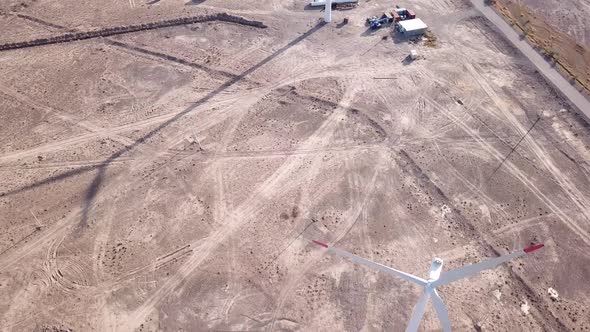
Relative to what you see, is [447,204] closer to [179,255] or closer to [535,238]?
[535,238]

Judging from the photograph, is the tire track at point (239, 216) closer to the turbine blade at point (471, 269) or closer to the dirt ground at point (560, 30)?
the turbine blade at point (471, 269)

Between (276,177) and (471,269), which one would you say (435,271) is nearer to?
(471,269)

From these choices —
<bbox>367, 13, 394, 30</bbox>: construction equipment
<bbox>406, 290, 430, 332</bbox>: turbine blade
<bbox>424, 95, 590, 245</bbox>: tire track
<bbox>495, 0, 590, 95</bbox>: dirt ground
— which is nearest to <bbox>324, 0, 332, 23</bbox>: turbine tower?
<bbox>367, 13, 394, 30</bbox>: construction equipment

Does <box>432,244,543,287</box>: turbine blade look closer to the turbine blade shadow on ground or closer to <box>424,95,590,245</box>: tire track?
<box>424,95,590,245</box>: tire track

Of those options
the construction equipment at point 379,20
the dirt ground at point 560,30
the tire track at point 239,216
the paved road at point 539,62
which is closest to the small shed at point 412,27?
the construction equipment at point 379,20

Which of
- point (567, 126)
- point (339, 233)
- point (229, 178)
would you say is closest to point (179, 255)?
point (229, 178)

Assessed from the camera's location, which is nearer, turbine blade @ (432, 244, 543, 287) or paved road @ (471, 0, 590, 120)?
turbine blade @ (432, 244, 543, 287)
